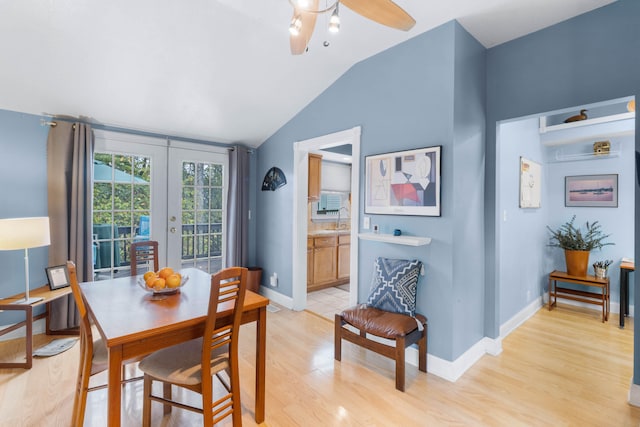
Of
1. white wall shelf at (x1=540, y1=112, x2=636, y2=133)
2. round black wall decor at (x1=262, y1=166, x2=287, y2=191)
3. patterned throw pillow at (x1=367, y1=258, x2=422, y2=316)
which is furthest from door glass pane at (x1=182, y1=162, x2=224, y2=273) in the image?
white wall shelf at (x1=540, y1=112, x2=636, y2=133)

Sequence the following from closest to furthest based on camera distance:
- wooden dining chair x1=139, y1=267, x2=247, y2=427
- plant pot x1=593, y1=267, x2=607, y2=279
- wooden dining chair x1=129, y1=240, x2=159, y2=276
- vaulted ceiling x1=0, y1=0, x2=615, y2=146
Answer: wooden dining chair x1=139, y1=267, x2=247, y2=427
vaulted ceiling x1=0, y1=0, x2=615, y2=146
wooden dining chair x1=129, y1=240, x2=159, y2=276
plant pot x1=593, y1=267, x2=607, y2=279

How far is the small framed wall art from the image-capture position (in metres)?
3.41

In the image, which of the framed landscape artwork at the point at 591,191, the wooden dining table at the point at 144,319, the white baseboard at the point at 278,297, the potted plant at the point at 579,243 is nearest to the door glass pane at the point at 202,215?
the white baseboard at the point at 278,297

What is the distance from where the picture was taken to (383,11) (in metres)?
1.53

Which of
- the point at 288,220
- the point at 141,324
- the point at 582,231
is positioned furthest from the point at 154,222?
the point at 582,231

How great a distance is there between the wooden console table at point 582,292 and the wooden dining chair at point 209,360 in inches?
156

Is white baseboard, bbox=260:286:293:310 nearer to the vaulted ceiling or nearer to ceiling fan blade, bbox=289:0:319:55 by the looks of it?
the vaulted ceiling

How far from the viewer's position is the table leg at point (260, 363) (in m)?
1.83

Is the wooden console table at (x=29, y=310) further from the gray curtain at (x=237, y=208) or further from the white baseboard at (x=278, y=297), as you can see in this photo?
the white baseboard at (x=278, y=297)

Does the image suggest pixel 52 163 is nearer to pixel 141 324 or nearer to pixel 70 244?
pixel 70 244

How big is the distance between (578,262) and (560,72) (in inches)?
97.9

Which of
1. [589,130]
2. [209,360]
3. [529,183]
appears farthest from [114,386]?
[589,130]

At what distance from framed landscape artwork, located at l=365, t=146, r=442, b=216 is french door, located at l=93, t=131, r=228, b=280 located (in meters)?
2.32

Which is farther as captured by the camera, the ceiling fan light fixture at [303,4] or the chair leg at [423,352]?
the chair leg at [423,352]
